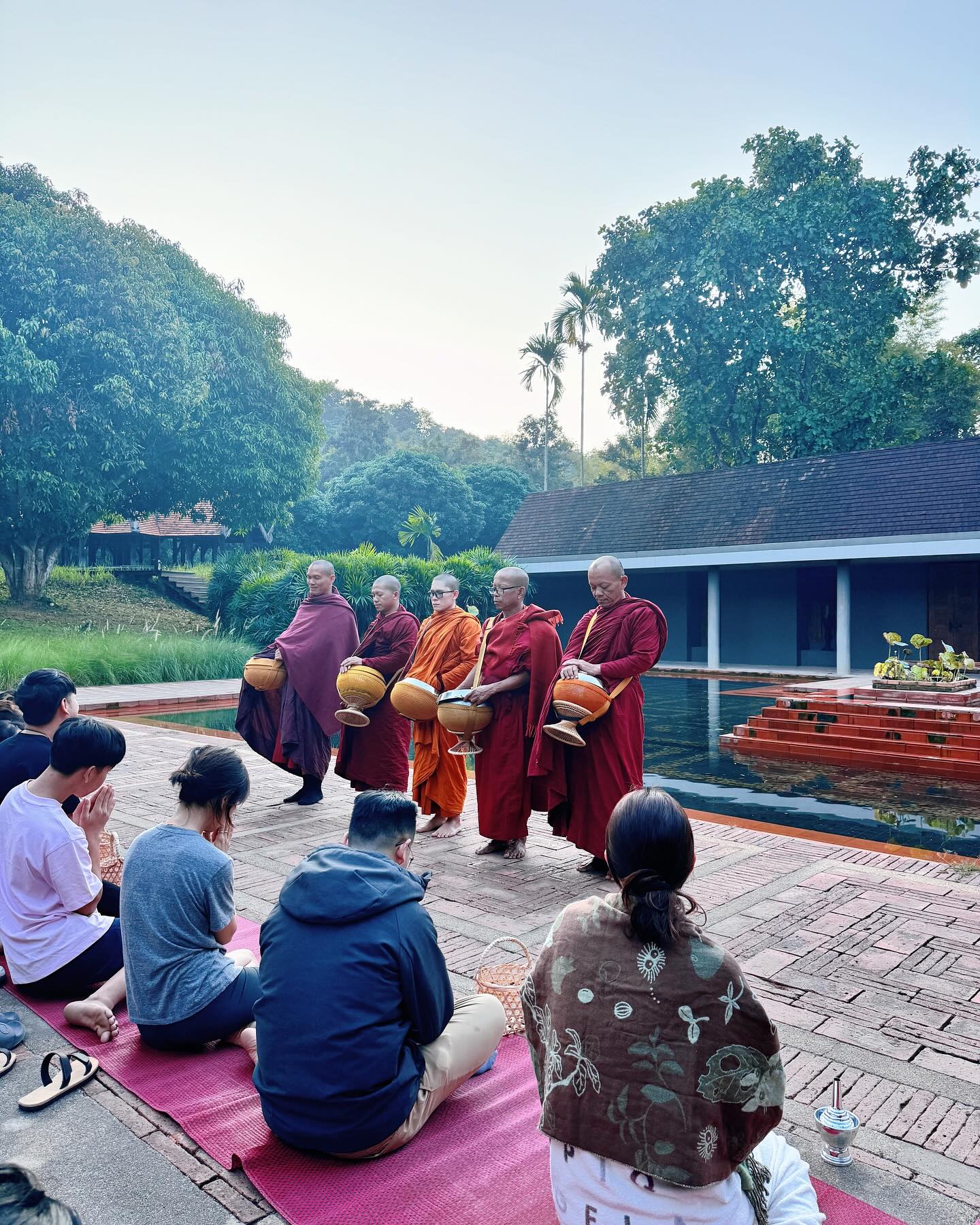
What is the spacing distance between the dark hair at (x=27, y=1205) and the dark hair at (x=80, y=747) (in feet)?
8.33

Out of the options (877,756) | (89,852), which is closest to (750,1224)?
(89,852)

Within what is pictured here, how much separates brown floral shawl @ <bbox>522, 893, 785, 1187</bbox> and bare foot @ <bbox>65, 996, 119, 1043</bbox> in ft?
6.89

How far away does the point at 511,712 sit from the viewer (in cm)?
588

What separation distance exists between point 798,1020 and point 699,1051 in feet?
6.30

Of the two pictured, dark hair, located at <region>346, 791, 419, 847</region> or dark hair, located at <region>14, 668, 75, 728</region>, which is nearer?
dark hair, located at <region>346, 791, 419, 847</region>

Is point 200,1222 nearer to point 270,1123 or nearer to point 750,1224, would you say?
point 270,1123

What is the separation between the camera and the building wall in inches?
730

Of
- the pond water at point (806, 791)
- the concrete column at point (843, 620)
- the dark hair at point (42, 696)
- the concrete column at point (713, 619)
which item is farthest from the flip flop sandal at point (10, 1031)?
the concrete column at point (713, 619)

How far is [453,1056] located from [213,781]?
1132mm

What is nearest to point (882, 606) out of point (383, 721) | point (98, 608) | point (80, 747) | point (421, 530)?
point (421, 530)

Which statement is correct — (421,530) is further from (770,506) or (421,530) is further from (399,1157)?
(399,1157)

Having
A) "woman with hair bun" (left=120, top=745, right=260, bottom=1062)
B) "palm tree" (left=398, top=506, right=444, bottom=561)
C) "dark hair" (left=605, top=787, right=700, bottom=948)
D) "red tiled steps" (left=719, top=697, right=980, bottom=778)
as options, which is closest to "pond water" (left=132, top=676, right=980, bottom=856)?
"red tiled steps" (left=719, top=697, right=980, bottom=778)

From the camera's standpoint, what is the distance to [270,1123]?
2520mm

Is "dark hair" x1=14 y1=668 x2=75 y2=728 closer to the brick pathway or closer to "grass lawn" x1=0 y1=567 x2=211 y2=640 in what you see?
the brick pathway
